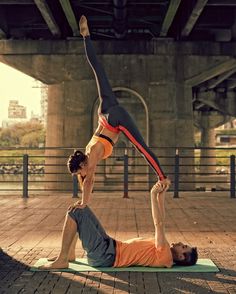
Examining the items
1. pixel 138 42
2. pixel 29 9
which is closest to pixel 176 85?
pixel 138 42

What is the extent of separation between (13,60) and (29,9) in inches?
91.9

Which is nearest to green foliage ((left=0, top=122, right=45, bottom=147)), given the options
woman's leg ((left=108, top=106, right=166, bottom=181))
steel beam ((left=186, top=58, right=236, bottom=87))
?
steel beam ((left=186, top=58, right=236, bottom=87))

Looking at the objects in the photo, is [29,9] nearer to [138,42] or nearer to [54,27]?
[54,27]

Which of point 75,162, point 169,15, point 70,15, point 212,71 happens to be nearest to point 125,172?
point 169,15

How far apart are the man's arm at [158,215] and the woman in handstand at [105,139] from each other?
25cm

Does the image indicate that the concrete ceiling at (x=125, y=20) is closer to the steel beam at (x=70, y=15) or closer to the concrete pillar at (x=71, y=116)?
the steel beam at (x=70, y=15)

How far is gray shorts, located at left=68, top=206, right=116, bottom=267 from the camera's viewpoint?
5.29 metres

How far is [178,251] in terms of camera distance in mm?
5434

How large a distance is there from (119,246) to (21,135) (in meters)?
124

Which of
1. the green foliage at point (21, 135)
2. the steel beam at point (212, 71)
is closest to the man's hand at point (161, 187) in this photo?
the steel beam at point (212, 71)

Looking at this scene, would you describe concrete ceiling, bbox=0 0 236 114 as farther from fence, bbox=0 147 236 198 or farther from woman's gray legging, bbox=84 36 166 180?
woman's gray legging, bbox=84 36 166 180

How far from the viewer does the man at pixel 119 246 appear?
528cm

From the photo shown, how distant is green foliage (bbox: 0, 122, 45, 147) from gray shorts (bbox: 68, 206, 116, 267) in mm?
109966

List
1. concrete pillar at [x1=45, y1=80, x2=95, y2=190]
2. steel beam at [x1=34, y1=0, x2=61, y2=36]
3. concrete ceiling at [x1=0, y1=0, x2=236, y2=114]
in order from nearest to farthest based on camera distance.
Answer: steel beam at [x1=34, y1=0, x2=61, y2=36] < concrete ceiling at [x1=0, y1=0, x2=236, y2=114] < concrete pillar at [x1=45, y1=80, x2=95, y2=190]
